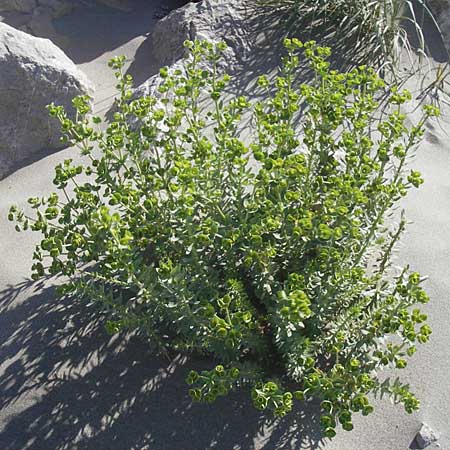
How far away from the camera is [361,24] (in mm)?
4543

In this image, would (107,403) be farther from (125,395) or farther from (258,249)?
(258,249)

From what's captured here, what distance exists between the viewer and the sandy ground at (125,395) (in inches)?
93.2

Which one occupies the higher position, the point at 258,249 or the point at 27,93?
the point at 27,93

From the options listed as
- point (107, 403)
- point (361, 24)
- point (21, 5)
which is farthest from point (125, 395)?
point (21, 5)

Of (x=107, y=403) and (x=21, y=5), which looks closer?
(x=107, y=403)

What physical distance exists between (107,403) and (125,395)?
0.08 metres

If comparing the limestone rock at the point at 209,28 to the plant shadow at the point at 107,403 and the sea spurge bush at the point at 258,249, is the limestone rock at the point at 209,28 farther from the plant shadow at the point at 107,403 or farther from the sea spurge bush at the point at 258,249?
the plant shadow at the point at 107,403

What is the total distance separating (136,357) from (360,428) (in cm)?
94

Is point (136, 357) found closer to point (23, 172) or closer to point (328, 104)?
point (328, 104)

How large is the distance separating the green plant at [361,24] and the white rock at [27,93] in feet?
5.73

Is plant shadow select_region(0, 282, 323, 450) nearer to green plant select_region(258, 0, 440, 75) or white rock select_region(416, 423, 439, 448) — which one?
white rock select_region(416, 423, 439, 448)

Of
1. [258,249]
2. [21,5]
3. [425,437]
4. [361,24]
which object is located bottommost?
[425,437]

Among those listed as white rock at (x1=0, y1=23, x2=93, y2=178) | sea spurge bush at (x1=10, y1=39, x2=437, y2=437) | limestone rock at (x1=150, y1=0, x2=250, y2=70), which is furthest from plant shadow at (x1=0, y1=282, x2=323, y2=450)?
limestone rock at (x1=150, y1=0, x2=250, y2=70)

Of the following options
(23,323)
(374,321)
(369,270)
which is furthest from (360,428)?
(23,323)
